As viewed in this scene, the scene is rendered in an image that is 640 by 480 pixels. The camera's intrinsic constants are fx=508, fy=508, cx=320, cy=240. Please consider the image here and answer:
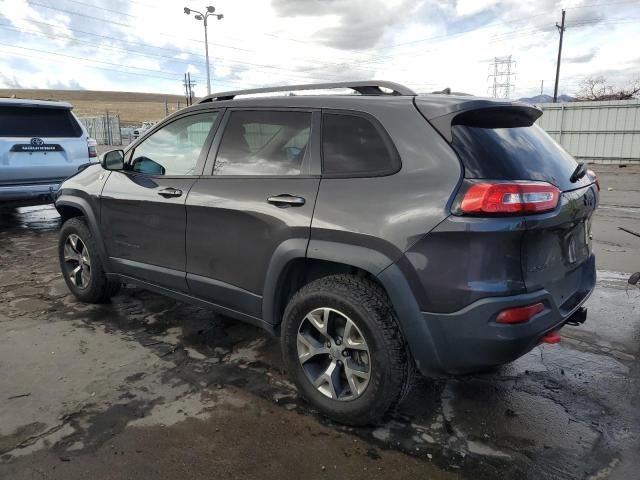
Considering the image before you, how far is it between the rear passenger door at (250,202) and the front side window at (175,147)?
206 millimetres

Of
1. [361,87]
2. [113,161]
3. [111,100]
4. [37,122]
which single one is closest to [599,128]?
[37,122]

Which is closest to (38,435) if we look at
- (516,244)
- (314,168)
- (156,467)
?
(156,467)

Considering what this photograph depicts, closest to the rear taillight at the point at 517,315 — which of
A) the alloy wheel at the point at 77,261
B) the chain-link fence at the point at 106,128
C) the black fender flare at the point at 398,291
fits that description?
the black fender flare at the point at 398,291

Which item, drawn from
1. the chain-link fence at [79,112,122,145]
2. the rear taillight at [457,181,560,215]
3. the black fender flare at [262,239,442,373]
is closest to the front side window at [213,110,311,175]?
the black fender flare at [262,239,442,373]

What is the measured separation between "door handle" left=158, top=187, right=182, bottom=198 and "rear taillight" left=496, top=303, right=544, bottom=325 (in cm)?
222

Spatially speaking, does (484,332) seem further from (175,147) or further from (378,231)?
(175,147)

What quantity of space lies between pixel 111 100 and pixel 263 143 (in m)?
118

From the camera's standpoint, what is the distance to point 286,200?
112 inches

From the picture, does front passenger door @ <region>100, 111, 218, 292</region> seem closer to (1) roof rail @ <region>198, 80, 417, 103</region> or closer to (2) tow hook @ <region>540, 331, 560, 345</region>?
(1) roof rail @ <region>198, 80, 417, 103</region>

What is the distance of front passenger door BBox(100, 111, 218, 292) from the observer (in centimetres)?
351

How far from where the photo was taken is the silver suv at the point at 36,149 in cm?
697

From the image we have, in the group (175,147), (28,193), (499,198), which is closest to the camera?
(499,198)

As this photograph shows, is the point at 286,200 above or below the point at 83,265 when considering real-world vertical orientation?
above

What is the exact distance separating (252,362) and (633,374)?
8.27 ft
